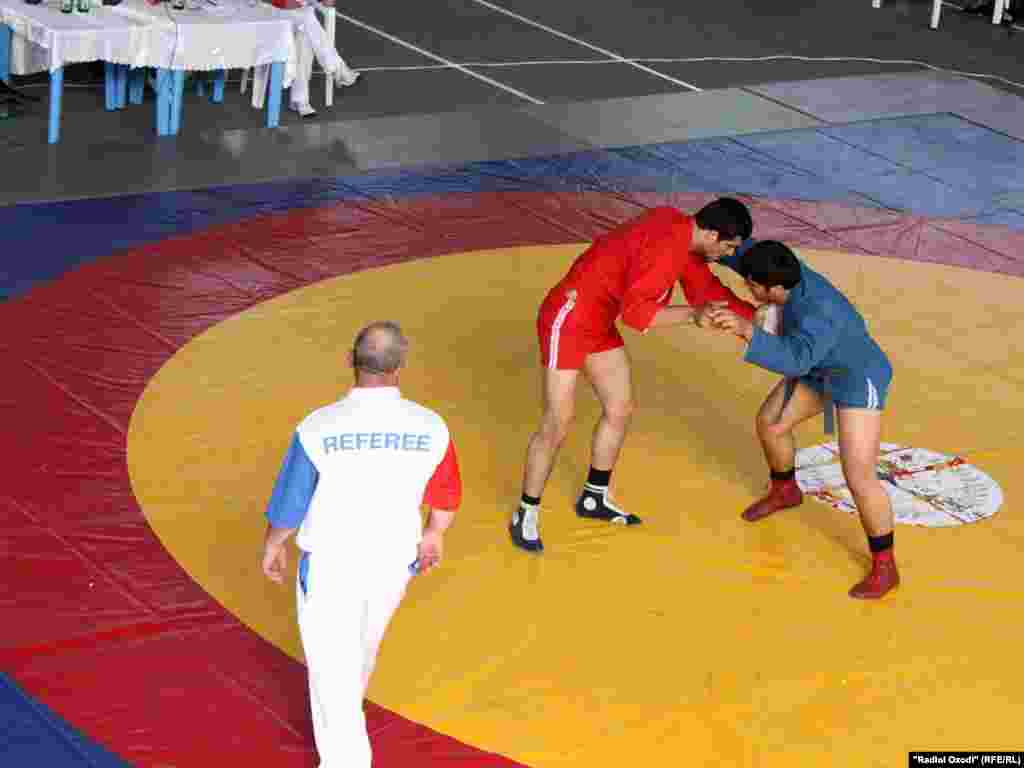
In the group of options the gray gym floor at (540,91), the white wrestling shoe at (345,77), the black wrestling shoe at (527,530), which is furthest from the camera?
the white wrestling shoe at (345,77)

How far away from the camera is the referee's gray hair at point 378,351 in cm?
498

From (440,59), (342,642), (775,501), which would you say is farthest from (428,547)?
(440,59)

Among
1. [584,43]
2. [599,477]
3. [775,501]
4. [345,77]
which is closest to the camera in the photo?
[599,477]

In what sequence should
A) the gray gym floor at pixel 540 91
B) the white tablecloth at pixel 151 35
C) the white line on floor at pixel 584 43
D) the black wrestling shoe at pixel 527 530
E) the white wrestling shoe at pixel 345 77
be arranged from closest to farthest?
the black wrestling shoe at pixel 527 530 → the white tablecloth at pixel 151 35 → the gray gym floor at pixel 540 91 → the white wrestling shoe at pixel 345 77 → the white line on floor at pixel 584 43

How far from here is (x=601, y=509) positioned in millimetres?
7531

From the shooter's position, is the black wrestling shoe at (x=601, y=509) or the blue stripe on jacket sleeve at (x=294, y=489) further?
the black wrestling shoe at (x=601, y=509)

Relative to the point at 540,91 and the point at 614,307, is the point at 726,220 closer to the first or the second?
the point at 614,307

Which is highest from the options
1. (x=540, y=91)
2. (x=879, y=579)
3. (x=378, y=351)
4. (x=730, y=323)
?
(x=378, y=351)

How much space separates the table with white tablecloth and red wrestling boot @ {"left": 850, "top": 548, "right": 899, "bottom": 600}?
6.63 meters

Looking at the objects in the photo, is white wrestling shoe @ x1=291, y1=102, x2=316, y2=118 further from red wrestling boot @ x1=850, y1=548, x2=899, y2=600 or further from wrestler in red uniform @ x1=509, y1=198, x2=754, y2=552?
red wrestling boot @ x1=850, y1=548, x2=899, y2=600

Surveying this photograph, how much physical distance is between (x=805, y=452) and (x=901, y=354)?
4.73 feet

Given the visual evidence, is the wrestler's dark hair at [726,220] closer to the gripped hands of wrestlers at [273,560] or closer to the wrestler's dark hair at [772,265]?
the wrestler's dark hair at [772,265]

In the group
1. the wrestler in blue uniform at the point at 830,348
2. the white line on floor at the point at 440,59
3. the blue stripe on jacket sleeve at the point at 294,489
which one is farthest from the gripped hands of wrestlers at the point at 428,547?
the white line on floor at the point at 440,59

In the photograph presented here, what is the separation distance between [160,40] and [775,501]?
608cm
